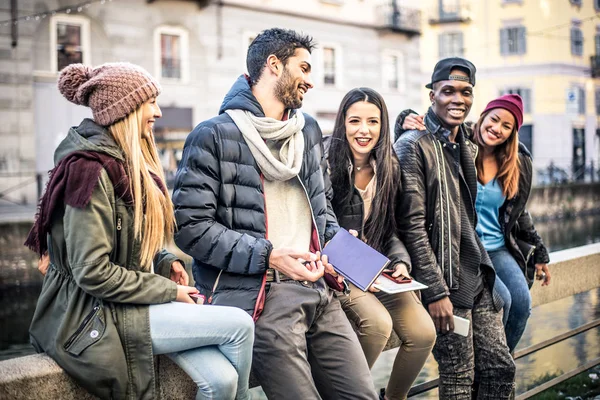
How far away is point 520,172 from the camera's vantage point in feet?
12.9

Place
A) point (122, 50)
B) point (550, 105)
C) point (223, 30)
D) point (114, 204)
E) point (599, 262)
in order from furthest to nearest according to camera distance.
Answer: point (550, 105)
point (223, 30)
point (122, 50)
point (599, 262)
point (114, 204)

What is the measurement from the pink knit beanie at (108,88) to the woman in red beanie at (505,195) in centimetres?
163

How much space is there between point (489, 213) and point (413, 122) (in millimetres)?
710

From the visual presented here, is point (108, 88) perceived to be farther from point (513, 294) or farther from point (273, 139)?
point (513, 294)

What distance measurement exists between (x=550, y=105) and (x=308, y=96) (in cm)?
1568

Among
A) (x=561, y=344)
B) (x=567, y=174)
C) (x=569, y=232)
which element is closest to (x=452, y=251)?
(x=561, y=344)

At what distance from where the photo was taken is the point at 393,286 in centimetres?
296

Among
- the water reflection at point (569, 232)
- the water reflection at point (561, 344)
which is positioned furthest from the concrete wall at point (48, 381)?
the water reflection at point (569, 232)

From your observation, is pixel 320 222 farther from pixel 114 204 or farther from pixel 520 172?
pixel 520 172

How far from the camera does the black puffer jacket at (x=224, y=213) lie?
8.60 feet

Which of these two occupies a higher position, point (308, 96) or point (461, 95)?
point (308, 96)

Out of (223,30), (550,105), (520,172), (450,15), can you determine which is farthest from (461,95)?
(450,15)

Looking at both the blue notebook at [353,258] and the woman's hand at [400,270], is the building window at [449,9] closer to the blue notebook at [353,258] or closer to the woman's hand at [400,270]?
the woman's hand at [400,270]

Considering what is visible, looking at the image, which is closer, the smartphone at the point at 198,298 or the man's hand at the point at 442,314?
the smartphone at the point at 198,298
